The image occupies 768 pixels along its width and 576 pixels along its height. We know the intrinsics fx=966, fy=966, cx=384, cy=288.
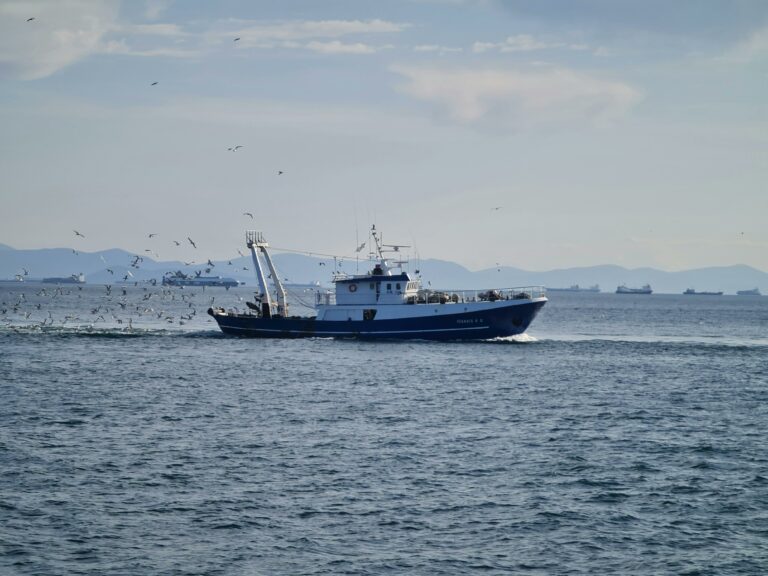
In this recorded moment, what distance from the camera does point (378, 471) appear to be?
3425cm

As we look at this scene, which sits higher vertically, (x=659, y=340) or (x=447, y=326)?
(x=447, y=326)

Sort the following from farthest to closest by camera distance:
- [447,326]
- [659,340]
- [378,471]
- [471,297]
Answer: [659,340], [471,297], [447,326], [378,471]

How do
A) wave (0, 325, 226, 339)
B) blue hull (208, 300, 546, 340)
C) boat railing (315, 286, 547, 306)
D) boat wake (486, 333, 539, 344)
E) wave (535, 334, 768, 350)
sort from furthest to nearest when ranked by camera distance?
wave (535, 334, 768, 350), wave (0, 325, 226, 339), boat wake (486, 333, 539, 344), boat railing (315, 286, 547, 306), blue hull (208, 300, 546, 340)

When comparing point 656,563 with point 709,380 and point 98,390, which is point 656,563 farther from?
point 709,380

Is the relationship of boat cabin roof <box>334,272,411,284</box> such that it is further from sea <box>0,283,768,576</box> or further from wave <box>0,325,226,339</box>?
wave <box>0,325,226,339</box>

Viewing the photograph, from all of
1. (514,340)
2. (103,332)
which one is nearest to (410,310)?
(514,340)

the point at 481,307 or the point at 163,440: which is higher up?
the point at 481,307

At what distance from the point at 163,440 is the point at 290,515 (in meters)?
12.8

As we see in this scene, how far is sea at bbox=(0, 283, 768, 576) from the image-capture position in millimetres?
25328

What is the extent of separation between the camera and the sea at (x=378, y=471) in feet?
83.1

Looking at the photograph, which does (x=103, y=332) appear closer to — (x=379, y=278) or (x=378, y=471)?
(x=379, y=278)

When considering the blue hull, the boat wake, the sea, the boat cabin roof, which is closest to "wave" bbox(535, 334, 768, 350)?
the boat wake

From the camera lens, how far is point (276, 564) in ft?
80.0

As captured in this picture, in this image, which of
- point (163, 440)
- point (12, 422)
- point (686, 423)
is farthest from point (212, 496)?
point (686, 423)
